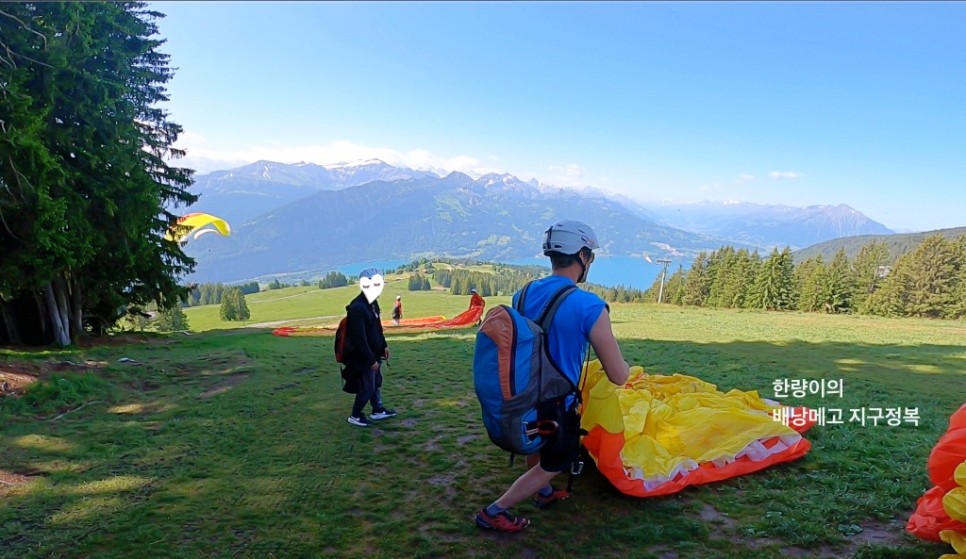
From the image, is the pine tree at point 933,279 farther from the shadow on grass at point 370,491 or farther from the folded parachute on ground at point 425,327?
the shadow on grass at point 370,491

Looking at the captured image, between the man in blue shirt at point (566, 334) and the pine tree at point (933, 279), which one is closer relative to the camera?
the man in blue shirt at point (566, 334)

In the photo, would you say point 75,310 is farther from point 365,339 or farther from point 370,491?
point 370,491

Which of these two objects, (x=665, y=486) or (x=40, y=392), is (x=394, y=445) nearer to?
(x=665, y=486)

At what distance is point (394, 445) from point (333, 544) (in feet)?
6.81

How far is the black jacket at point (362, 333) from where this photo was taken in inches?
231

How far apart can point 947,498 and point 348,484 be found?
435cm

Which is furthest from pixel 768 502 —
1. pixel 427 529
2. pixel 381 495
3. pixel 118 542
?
pixel 118 542

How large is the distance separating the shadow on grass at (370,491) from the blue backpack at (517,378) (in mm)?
824

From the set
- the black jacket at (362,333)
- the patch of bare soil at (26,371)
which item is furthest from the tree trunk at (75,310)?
the black jacket at (362,333)

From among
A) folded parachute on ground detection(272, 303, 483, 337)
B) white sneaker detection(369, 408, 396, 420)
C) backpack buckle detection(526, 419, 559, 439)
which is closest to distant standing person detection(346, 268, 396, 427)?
white sneaker detection(369, 408, 396, 420)

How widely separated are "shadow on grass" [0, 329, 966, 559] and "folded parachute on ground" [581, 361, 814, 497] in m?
0.14

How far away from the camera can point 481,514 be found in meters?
3.58

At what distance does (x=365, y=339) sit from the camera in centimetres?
590

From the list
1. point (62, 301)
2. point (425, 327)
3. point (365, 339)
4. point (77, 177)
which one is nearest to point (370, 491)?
point (365, 339)
